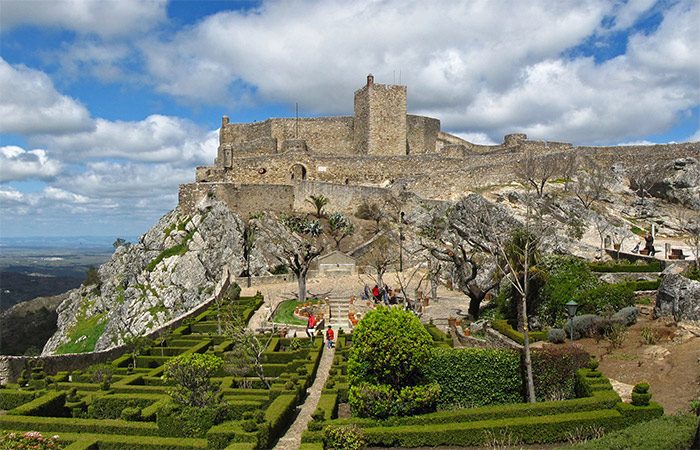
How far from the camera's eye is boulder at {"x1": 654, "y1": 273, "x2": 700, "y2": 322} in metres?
15.6

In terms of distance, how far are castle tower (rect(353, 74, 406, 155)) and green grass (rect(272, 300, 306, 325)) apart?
2091 centimetres

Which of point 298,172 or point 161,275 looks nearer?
point 161,275

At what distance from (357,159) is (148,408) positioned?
32.0m

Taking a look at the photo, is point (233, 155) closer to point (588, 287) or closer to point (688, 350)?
point (588, 287)

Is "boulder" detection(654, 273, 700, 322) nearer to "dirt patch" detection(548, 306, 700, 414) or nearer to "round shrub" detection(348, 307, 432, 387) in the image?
"dirt patch" detection(548, 306, 700, 414)

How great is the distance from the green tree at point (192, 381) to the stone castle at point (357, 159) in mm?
25152

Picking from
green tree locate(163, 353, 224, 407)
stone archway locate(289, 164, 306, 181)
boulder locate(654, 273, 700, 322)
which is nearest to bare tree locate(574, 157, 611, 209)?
boulder locate(654, 273, 700, 322)

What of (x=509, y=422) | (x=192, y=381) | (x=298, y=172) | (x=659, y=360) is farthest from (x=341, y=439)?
(x=298, y=172)

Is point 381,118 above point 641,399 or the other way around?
above

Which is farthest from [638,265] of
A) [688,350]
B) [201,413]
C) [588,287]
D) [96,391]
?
[96,391]

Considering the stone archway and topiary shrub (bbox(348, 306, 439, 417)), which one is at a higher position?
the stone archway

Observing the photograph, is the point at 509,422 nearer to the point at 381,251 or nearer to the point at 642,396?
the point at 642,396

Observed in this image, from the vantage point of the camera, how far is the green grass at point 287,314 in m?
23.8

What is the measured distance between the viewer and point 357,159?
139ft
